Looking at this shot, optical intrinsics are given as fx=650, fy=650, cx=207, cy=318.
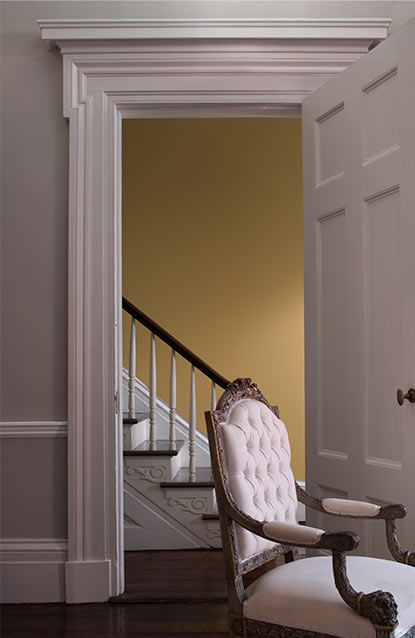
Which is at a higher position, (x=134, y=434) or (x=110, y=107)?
(x=110, y=107)

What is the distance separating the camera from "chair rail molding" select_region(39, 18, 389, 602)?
3.16 meters

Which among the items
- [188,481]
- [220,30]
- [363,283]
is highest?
[220,30]

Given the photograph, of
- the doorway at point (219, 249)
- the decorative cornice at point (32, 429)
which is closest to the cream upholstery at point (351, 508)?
the decorative cornice at point (32, 429)

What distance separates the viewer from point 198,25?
10.5 ft

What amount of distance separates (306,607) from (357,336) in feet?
4.39

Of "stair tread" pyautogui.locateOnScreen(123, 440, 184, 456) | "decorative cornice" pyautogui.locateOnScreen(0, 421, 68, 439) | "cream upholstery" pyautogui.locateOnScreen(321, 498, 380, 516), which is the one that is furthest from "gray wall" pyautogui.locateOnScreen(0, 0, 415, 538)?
"cream upholstery" pyautogui.locateOnScreen(321, 498, 380, 516)

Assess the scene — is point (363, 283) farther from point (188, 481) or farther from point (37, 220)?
point (188, 481)

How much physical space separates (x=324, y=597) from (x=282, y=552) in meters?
0.47

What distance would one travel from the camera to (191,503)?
4.22 meters

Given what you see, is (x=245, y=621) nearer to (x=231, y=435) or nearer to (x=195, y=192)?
(x=231, y=435)

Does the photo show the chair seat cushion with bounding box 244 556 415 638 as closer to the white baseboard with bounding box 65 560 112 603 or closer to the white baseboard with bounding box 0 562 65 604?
the white baseboard with bounding box 65 560 112 603

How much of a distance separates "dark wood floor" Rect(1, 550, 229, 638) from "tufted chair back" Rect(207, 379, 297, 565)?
2.99 ft

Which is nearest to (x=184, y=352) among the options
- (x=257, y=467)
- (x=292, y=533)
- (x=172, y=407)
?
(x=172, y=407)

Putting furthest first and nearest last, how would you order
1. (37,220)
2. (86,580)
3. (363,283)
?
1. (37,220)
2. (86,580)
3. (363,283)
